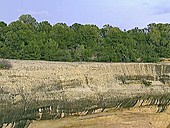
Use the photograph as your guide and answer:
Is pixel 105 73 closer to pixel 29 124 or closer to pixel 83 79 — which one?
pixel 83 79

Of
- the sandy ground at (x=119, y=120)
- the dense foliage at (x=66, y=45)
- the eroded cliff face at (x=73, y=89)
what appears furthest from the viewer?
the dense foliage at (x=66, y=45)

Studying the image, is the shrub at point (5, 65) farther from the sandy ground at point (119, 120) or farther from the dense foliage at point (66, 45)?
the dense foliage at point (66, 45)

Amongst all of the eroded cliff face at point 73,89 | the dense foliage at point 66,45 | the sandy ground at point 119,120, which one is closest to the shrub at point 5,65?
the eroded cliff face at point 73,89

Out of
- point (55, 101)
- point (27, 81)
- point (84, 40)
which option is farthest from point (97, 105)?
point (84, 40)

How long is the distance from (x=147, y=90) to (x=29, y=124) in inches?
30.2

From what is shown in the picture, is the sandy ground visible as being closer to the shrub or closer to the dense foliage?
the shrub

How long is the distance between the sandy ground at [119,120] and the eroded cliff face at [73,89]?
59 millimetres

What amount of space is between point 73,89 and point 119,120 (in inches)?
19.2

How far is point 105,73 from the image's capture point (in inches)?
81.4

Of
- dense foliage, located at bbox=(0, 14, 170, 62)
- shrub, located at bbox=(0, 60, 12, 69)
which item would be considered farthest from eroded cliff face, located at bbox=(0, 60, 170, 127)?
dense foliage, located at bbox=(0, 14, 170, 62)

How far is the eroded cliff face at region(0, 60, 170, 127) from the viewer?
1.68 metres

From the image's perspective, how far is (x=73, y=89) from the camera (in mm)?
1893

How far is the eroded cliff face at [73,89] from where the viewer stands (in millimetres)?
1681

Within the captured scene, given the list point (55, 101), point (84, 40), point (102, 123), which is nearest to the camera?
point (55, 101)
